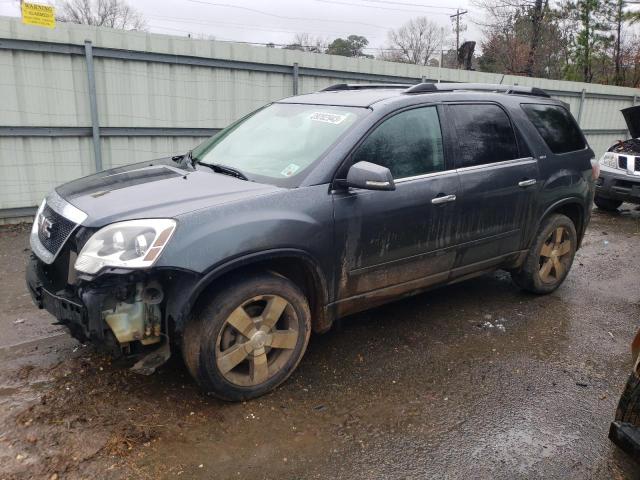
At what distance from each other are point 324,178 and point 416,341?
1581 mm

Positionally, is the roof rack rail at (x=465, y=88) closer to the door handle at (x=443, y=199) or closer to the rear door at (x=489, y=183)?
the rear door at (x=489, y=183)

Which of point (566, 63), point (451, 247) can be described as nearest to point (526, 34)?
point (566, 63)

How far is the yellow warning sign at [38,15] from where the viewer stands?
624 centimetres

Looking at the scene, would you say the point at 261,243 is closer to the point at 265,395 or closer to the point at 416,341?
the point at 265,395

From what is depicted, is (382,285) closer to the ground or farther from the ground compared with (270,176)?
closer to the ground

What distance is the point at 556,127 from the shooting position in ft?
15.9

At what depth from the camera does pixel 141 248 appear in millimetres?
2691

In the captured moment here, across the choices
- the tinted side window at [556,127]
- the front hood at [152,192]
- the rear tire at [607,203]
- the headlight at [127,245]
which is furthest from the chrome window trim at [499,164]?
the rear tire at [607,203]

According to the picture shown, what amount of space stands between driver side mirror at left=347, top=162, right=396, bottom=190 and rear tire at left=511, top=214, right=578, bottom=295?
2.20 m

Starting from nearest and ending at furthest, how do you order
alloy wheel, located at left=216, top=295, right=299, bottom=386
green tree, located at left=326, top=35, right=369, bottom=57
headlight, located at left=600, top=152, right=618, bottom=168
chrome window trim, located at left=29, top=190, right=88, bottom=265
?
chrome window trim, located at left=29, top=190, right=88, bottom=265, alloy wheel, located at left=216, top=295, right=299, bottom=386, headlight, located at left=600, top=152, right=618, bottom=168, green tree, located at left=326, top=35, right=369, bottom=57

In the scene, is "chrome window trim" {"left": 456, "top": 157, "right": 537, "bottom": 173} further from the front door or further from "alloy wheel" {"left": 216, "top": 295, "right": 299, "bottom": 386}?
"alloy wheel" {"left": 216, "top": 295, "right": 299, "bottom": 386}

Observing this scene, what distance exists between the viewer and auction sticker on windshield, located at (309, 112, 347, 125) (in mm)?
3633

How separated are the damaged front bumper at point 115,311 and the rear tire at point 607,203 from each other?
9.18m

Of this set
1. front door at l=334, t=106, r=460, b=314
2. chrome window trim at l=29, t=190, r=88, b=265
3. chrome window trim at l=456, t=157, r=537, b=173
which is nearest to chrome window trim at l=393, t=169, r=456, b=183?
front door at l=334, t=106, r=460, b=314
